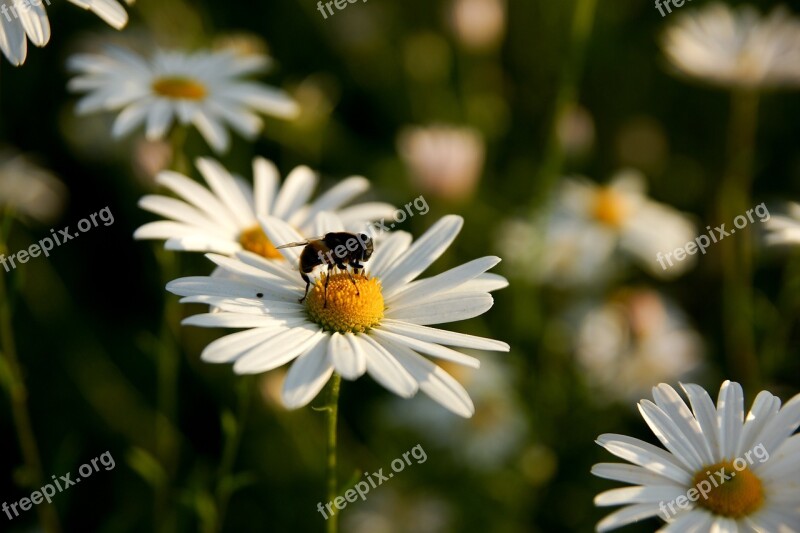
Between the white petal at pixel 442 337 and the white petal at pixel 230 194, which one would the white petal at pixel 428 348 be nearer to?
the white petal at pixel 442 337

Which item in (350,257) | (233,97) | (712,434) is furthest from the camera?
(233,97)

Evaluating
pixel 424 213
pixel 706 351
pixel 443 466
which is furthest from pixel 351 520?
pixel 706 351

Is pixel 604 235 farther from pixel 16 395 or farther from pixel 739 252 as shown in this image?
pixel 16 395

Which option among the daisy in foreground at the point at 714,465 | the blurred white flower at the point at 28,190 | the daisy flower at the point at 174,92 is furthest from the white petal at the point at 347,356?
the blurred white flower at the point at 28,190

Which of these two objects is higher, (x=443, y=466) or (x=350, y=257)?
(x=350, y=257)

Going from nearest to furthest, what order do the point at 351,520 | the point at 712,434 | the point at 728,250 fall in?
the point at 712,434 → the point at 351,520 → the point at 728,250

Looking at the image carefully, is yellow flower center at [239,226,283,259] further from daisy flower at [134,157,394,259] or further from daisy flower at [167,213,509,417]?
daisy flower at [167,213,509,417]

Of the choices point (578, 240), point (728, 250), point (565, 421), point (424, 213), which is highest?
point (424, 213)

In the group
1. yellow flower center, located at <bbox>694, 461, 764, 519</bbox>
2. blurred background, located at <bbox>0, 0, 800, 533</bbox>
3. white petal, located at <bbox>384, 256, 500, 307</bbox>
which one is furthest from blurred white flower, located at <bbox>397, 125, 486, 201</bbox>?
yellow flower center, located at <bbox>694, 461, 764, 519</bbox>

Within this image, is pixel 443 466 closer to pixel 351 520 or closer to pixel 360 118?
pixel 351 520
